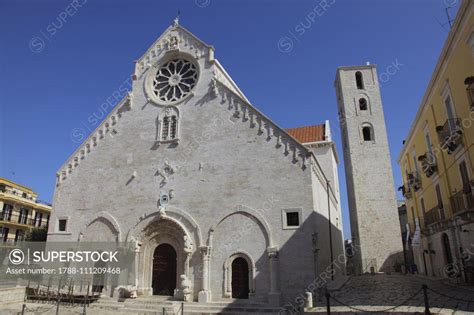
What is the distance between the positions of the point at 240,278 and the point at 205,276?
1.81 meters

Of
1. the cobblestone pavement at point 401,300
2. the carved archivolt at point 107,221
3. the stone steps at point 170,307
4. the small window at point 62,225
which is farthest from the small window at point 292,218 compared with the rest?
the small window at point 62,225

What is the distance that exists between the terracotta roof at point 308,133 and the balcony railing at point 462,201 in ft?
48.7

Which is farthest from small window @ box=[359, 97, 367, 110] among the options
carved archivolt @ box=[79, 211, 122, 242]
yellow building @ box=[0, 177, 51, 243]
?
yellow building @ box=[0, 177, 51, 243]

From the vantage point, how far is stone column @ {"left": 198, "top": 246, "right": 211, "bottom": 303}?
1709 centimetres

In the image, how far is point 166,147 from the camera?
830 inches

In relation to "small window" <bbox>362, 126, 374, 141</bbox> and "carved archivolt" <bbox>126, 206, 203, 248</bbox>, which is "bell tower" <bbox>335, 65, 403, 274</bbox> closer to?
"small window" <bbox>362, 126, 374, 141</bbox>

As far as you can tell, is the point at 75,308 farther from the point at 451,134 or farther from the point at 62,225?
the point at 451,134

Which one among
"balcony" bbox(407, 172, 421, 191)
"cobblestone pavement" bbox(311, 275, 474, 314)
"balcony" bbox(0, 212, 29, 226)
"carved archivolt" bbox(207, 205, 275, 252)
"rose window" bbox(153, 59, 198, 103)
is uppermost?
"rose window" bbox(153, 59, 198, 103)

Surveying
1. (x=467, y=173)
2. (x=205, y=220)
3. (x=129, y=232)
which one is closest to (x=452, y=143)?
(x=467, y=173)

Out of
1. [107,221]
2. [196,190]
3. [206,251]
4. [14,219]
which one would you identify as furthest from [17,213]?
[206,251]

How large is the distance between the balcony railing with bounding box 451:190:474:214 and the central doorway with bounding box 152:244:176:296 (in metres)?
15.1

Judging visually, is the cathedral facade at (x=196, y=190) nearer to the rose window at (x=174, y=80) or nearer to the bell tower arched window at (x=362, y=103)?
the rose window at (x=174, y=80)

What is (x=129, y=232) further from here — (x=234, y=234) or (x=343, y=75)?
(x=343, y=75)

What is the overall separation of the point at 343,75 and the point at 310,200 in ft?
72.2
